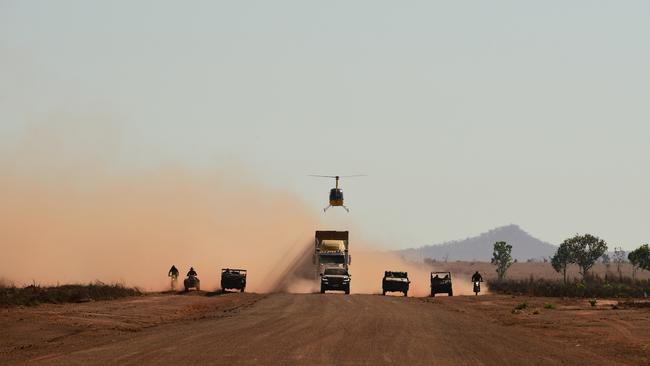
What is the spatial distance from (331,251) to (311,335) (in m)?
46.7

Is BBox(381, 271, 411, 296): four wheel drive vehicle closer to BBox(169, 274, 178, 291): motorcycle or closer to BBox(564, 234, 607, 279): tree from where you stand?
BBox(169, 274, 178, 291): motorcycle

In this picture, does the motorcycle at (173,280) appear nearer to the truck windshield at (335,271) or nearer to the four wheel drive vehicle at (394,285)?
the truck windshield at (335,271)

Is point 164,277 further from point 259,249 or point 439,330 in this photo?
point 439,330

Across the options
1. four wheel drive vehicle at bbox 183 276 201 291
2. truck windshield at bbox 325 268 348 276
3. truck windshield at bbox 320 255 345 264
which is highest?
truck windshield at bbox 320 255 345 264

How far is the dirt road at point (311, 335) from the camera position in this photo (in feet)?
79.7

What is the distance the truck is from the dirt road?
930 inches

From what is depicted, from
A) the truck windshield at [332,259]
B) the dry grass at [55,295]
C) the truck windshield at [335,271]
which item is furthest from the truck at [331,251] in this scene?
the dry grass at [55,295]

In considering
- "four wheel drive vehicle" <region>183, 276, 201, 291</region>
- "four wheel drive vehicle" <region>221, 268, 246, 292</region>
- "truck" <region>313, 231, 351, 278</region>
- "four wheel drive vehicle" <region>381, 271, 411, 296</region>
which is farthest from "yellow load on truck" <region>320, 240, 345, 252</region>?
"four wheel drive vehicle" <region>183, 276, 201, 291</region>

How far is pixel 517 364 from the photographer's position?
928 inches

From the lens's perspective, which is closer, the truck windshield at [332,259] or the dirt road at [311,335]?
the dirt road at [311,335]

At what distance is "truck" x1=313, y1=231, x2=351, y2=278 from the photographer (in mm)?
75375

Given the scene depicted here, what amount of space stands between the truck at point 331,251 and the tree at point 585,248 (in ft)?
303

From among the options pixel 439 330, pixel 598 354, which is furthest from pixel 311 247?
pixel 598 354

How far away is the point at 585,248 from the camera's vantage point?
165 m
